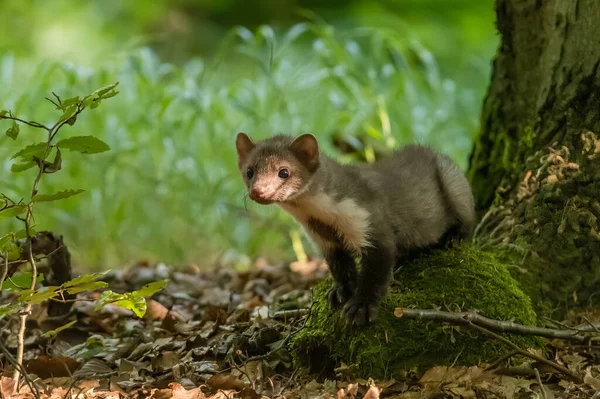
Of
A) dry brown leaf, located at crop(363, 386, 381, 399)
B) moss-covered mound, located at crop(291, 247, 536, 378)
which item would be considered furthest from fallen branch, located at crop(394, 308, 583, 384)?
dry brown leaf, located at crop(363, 386, 381, 399)

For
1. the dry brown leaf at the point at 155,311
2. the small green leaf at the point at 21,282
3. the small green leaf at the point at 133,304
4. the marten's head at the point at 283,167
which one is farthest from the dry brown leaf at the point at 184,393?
the dry brown leaf at the point at 155,311

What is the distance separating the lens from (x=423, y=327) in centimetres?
353

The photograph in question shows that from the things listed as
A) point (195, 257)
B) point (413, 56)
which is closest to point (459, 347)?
point (195, 257)

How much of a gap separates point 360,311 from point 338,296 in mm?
300

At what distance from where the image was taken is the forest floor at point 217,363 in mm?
3248

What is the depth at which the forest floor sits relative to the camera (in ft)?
10.7

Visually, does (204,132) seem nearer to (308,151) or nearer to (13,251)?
(308,151)

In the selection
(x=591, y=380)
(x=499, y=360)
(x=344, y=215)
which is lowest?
(x=591, y=380)

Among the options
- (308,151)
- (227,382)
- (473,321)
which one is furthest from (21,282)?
(473,321)

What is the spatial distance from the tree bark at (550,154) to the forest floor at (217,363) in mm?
321

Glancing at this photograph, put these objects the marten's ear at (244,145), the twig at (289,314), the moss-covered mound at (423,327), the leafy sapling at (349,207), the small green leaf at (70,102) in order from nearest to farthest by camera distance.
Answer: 1. the small green leaf at (70,102)
2. the moss-covered mound at (423,327)
3. the leafy sapling at (349,207)
4. the marten's ear at (244,145)
5. the twig at (289,314)

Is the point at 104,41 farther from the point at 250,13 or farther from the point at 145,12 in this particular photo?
the point at 250,13

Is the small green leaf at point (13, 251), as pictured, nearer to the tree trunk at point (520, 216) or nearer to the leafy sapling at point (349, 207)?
the leafy sapling at point (349, 207)

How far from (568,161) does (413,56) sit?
484 cm
